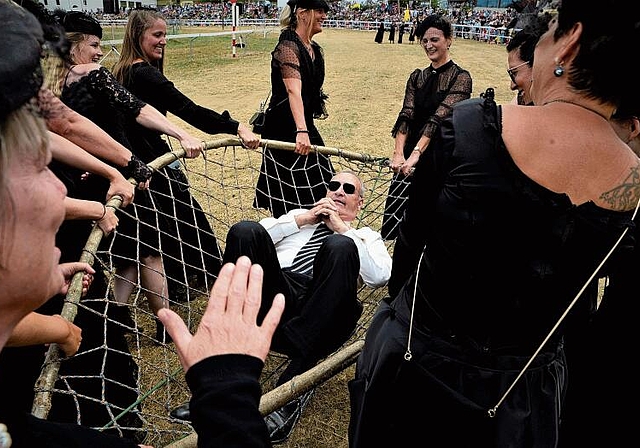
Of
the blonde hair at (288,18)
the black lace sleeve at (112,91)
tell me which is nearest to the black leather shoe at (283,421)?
the black lace sleeve at (112,91)

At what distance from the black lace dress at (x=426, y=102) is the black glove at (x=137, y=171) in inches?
54.0

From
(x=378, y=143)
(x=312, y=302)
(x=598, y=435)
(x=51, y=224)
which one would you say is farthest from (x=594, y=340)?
(x=378, y=143)

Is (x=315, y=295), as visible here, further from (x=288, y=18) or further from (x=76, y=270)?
(x=288, y=18)

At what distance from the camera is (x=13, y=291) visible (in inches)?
28.3

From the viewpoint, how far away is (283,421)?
79.7 inches

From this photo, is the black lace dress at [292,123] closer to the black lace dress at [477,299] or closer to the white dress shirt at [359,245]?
the white dress shirt at [359,245]

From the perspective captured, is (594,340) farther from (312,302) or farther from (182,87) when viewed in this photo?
(182,87)

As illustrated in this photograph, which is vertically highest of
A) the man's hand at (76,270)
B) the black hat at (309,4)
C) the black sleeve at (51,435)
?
the black hat at (309,4)

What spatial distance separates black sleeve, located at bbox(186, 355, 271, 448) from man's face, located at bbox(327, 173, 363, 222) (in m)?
1.87

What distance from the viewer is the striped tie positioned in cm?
240

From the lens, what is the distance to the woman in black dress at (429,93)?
298cm

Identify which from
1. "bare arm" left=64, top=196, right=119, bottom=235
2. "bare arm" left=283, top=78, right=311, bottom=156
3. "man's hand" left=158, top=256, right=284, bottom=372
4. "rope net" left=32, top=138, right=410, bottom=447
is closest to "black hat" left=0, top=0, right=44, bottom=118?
"man's hand" left=158, top=256, right=284, bottom=372

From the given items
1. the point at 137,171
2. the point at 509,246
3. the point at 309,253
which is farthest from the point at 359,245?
the point at 509,246

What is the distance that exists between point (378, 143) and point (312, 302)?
4.60 meters
